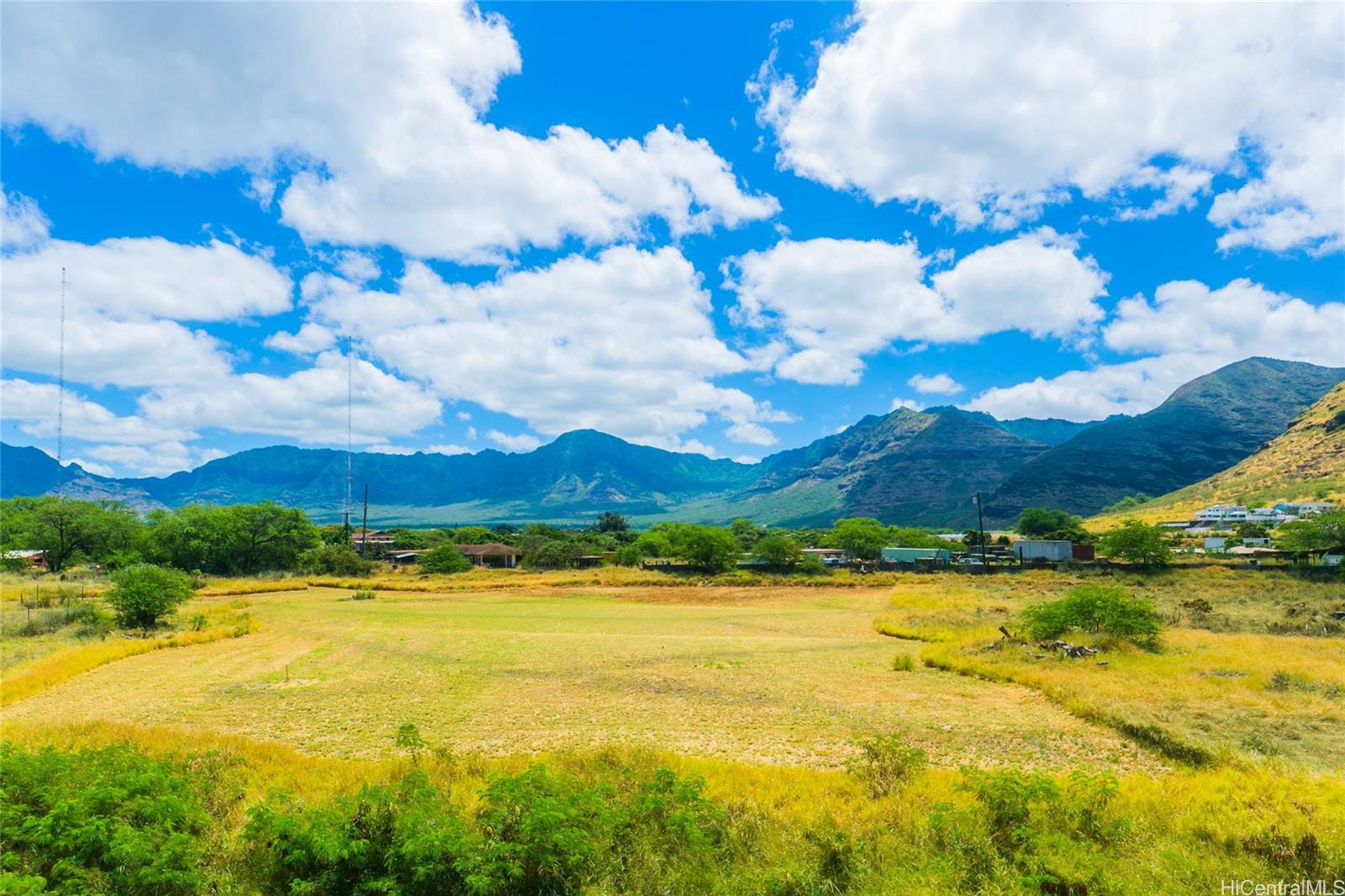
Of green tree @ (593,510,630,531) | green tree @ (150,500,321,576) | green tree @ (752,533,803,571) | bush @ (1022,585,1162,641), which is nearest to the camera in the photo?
bush @ (1022,585,1162,641)

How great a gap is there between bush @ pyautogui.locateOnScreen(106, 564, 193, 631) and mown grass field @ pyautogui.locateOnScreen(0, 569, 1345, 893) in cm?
306

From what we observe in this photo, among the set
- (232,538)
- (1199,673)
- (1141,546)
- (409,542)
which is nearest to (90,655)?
(1199,673)

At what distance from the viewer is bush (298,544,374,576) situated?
82.4m

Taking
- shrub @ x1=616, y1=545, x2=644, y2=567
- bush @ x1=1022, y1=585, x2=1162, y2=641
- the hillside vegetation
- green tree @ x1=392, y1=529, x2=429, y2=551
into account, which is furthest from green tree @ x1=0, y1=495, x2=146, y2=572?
the hillside vegetation

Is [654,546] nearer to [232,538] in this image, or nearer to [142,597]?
[232,538]

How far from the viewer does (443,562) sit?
89.9m

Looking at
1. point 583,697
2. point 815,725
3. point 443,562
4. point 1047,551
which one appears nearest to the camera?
point 815,725

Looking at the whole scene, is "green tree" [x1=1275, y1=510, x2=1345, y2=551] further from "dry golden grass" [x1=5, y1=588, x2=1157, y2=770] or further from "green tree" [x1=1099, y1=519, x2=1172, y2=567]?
"dry golden grass" [x1=5, y1=588, x2=1157, y2=770]

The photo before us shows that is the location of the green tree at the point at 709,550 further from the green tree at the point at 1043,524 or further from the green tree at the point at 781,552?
the green tree at the point at 1043,524

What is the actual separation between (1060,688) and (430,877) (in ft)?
62.4

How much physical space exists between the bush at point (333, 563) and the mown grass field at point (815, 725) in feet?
155

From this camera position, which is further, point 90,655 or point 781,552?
point 781,552

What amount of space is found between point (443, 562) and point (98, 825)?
85780 mm

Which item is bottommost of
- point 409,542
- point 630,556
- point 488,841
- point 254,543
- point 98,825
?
point 630,556
